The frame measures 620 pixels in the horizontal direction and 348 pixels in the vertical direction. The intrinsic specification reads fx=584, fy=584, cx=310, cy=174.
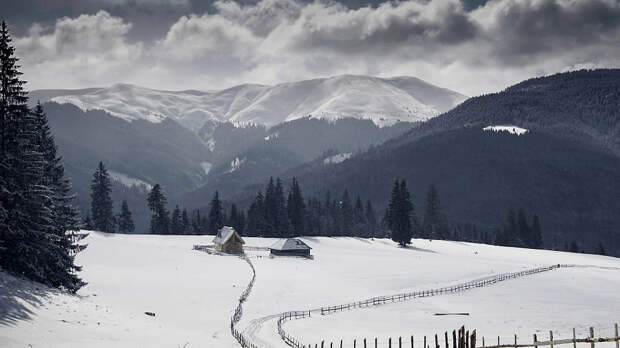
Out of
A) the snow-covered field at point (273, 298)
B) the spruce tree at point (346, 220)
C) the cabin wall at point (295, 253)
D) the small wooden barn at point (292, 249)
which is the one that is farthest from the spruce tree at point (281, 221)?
the spruce tree at point (346, 220)

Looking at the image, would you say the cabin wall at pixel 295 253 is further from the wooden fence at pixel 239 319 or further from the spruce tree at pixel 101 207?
the spruce tree at pixel 101 207

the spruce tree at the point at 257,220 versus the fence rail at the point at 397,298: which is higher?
the spruce tree at the point at 257,220

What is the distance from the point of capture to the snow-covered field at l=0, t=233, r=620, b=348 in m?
38.1

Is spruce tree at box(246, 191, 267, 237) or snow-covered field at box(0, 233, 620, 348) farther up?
spruce tree at box(246, 191, 267, 237)

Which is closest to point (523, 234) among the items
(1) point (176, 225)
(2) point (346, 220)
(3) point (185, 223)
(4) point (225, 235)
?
(2) point (346, 220)

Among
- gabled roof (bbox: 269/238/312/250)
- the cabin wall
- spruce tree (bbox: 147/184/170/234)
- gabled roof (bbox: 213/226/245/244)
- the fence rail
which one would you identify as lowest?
the fence rail

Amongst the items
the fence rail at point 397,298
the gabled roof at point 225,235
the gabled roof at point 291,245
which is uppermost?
the gabled roof at point 225,235

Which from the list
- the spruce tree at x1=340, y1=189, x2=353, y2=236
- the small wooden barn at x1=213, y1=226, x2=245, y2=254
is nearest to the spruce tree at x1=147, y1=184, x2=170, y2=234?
the small wooden barn at x1=213, y1=226, x2=245, y2=254

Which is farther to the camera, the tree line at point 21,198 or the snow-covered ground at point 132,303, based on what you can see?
the tree line at point 21,198

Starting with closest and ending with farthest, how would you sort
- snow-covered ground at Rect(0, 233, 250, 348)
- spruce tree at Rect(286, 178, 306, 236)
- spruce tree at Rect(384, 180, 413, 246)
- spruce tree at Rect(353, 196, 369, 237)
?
snow-covered ground at Rect(0, 233, 250, 348)
spruce tree at Rect(384, 180, 413, 246)
spruce tree at Rect(286, 178, 306, 236)
spruce tree at Rect(353, 196, 369, 237)

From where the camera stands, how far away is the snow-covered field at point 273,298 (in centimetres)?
3812

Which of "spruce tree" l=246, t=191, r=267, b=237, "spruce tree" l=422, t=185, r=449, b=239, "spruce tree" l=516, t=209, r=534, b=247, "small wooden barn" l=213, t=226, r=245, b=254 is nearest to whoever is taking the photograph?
"small wooden barn" l=213, t=226, r=245, b=254

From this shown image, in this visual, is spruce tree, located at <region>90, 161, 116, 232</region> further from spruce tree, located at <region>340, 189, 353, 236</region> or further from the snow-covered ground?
spruce tree, located at <region>340, 189, 353, 236</region>

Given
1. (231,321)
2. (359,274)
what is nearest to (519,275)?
(359,274)
